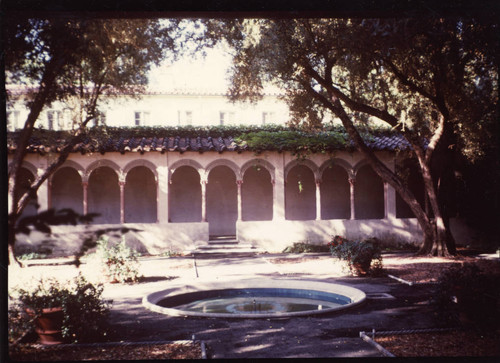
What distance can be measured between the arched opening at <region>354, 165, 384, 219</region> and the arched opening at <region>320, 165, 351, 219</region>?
17.8 inches

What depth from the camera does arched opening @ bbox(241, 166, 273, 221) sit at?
66.2 ft

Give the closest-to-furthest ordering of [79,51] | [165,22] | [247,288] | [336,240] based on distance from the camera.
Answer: [79,51], [165,22], [247,288], [336,240]

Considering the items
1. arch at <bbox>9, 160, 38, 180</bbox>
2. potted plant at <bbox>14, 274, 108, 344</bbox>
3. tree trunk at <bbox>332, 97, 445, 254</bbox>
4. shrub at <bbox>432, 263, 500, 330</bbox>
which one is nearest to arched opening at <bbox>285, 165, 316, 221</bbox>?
tree trunk at <bbox>332, 97, 445, 254</bbox>

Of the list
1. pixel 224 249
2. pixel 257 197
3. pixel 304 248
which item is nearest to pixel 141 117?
pixel 257 197

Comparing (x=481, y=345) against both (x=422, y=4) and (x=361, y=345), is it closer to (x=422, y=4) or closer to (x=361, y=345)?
(x=361, y=345)

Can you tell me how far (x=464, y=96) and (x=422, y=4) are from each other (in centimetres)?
700

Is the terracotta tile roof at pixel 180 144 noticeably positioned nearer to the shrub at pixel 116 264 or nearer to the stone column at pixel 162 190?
the stone column at pixel 162 190

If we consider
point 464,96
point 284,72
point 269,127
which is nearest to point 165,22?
point 284,72

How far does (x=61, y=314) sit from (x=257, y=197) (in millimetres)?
15330

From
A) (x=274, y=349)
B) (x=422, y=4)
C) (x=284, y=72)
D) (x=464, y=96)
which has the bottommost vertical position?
(x=274, y=349)

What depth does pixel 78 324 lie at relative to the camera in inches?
209

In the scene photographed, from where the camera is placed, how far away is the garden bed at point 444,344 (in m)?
4.89

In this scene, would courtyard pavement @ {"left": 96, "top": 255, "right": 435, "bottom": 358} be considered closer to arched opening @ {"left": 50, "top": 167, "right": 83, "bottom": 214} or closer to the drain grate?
the drain grate

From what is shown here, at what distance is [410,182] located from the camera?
1923cm
